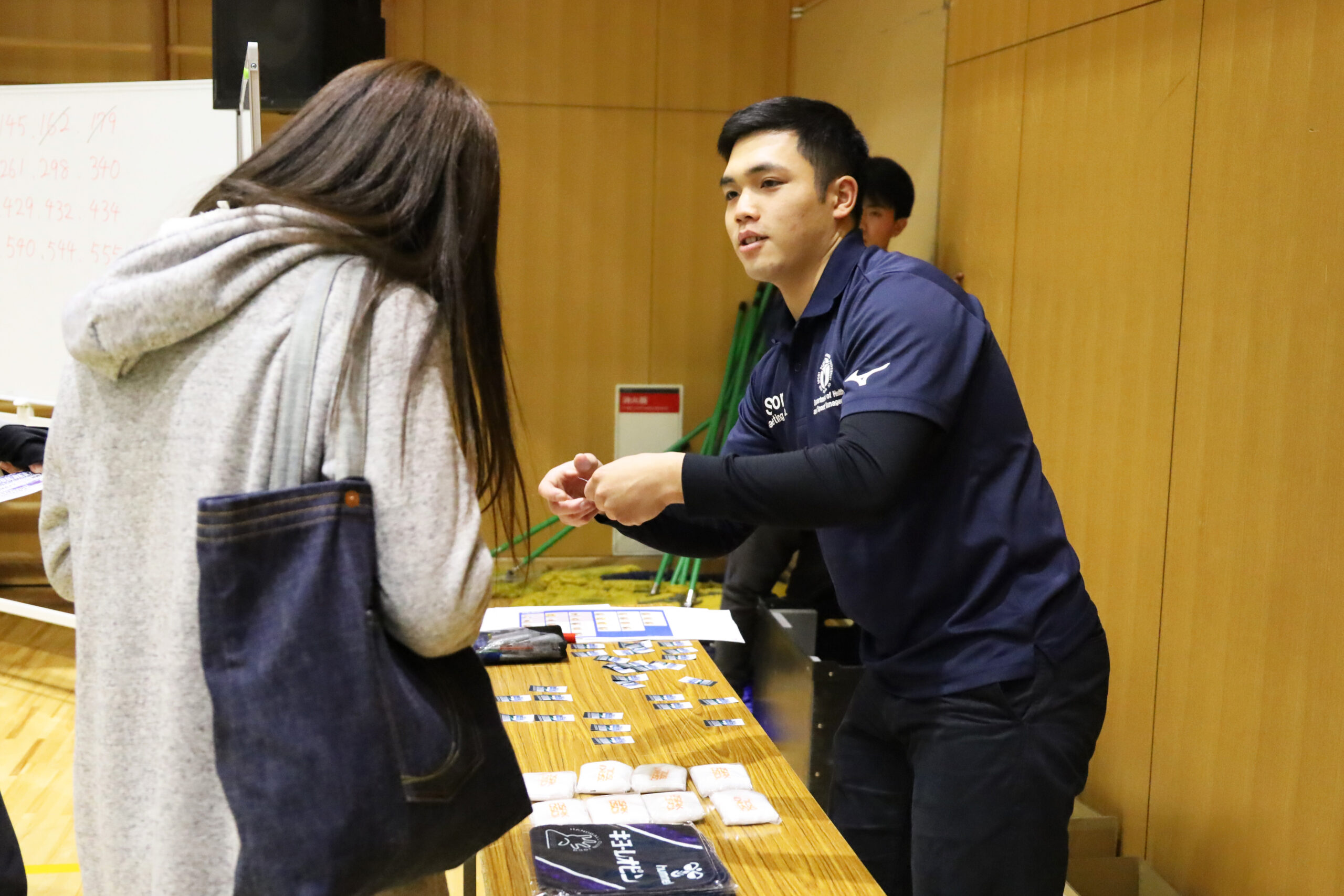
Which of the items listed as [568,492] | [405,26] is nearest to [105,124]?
[405,26]

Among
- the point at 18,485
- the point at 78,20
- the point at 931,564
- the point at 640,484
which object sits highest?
the point at 78,20

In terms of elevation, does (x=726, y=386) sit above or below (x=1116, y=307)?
below

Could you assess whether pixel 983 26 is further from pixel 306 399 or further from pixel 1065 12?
pixel 306 399

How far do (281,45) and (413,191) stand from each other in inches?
106

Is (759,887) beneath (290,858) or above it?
beneath

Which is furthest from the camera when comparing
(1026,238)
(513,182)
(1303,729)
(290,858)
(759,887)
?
(513,182)

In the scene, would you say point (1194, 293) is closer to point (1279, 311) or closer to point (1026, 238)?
point (1279, 311)

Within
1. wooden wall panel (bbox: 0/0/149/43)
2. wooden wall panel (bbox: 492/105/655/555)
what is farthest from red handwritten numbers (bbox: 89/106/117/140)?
wooden wall panel (bbox: 492/105/655/555)

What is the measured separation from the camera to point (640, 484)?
1.49 metres

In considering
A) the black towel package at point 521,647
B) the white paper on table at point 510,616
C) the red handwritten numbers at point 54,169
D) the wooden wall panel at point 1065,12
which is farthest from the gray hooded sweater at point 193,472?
the red handwritten numbers at point 54,169

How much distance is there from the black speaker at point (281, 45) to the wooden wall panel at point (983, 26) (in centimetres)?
186

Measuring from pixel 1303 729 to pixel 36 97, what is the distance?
3.87 meters

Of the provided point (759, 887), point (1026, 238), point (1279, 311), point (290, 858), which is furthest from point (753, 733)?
point (1026, 238)

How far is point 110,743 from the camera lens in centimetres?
99
